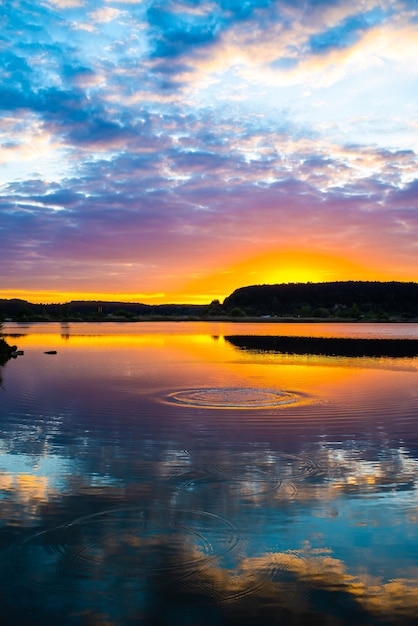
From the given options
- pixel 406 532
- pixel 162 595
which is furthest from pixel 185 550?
pixel 406 532

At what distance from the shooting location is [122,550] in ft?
24.1

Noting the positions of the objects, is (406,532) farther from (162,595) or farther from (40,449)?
(40,449)

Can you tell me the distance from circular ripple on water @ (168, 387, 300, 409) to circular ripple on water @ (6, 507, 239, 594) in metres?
10.0

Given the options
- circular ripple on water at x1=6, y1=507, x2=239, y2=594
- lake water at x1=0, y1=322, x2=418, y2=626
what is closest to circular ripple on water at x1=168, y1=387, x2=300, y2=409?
lake water at x1=0, y1=322, x2=418, y2=626

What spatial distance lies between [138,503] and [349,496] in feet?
11.2

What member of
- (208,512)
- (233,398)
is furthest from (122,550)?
(233,398)

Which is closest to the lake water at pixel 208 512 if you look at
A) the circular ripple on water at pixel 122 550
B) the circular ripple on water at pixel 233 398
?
the circular ripple on water at pixel 122 550

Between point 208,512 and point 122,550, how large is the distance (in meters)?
1.73

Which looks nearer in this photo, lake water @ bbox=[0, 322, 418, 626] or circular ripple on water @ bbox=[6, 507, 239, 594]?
lake water @ bbox=[0, 322, 418, 626]

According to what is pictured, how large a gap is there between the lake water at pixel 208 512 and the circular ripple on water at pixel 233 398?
7.5 inches

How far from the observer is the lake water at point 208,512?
6.20m

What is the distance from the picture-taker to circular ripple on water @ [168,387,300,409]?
18781 mm

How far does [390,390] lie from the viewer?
22.5 meters

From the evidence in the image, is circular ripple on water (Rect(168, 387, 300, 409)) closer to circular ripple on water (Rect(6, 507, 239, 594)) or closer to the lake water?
the lake water
